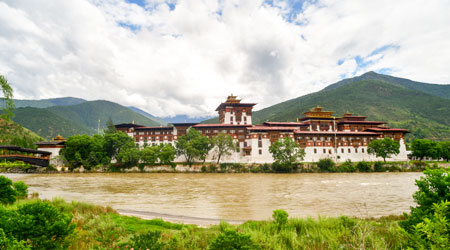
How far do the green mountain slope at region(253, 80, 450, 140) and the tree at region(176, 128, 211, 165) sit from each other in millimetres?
90335

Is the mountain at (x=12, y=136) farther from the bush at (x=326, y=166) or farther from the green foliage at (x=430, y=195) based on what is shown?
the bush at (x=326, y=166)

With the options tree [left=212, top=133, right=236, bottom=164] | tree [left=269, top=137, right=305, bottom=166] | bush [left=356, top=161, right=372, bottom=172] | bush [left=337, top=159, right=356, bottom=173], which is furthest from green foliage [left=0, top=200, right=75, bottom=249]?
bush [left=356, top=161, right=372, bottom=172]

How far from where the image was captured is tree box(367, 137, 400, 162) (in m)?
54.6

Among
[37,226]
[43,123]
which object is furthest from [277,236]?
[43,123]

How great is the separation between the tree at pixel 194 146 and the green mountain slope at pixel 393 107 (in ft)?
296

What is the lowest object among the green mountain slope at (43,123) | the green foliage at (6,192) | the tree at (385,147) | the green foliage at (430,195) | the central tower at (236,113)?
the green foliage at (6,192)

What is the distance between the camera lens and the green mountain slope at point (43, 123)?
141 m

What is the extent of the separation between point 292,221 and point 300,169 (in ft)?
144

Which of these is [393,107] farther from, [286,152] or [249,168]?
[249,168]

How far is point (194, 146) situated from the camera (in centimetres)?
5159

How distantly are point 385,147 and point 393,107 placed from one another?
344 feet

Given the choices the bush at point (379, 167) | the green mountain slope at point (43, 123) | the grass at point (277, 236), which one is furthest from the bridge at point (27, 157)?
the green mountain slope at point (43, 123)

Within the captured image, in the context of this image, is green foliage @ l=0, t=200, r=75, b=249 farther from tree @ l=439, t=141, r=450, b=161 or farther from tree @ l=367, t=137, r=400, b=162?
tree @ l=439, t=141, r=450, b=161

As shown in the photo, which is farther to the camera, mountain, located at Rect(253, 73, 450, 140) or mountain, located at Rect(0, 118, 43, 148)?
mountain, located at Rect(253, 73, 450, 140)
